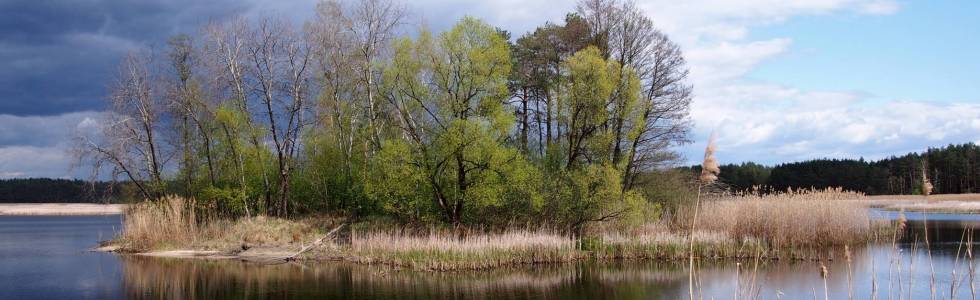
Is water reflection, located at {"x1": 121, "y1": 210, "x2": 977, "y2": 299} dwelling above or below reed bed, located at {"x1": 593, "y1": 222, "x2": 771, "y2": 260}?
below

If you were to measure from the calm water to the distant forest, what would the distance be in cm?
5134

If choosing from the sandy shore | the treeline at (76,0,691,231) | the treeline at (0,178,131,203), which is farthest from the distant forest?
the treeline at (0,178,131,203)

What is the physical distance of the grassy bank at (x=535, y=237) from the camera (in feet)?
81.8

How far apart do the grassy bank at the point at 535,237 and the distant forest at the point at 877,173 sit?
44.6 metres

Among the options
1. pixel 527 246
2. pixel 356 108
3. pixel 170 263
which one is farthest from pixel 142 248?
pixel 527 246

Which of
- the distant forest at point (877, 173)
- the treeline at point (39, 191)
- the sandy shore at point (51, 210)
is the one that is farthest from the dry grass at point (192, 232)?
the treeline at point (39, 191)

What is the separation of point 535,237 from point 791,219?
10.6 m

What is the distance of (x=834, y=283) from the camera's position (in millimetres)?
20188

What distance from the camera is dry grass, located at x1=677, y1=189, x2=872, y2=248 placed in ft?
92.4

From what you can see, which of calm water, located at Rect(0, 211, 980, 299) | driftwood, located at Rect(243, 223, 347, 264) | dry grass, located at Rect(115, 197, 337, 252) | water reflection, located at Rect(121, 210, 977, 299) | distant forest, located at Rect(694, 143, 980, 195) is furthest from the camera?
distant forest, located at Rect(694, 143, 980, 195)

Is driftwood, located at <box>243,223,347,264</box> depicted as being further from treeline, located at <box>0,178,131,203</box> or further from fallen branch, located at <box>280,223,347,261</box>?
treeline, located at <box>0,178,131,203</box>

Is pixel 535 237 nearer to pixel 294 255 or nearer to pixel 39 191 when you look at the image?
pixel 294 255

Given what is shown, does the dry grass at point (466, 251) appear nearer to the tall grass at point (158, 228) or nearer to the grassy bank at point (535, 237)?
the grassy bank at point (535, 237)

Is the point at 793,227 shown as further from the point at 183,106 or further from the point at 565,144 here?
the point at 183,106
